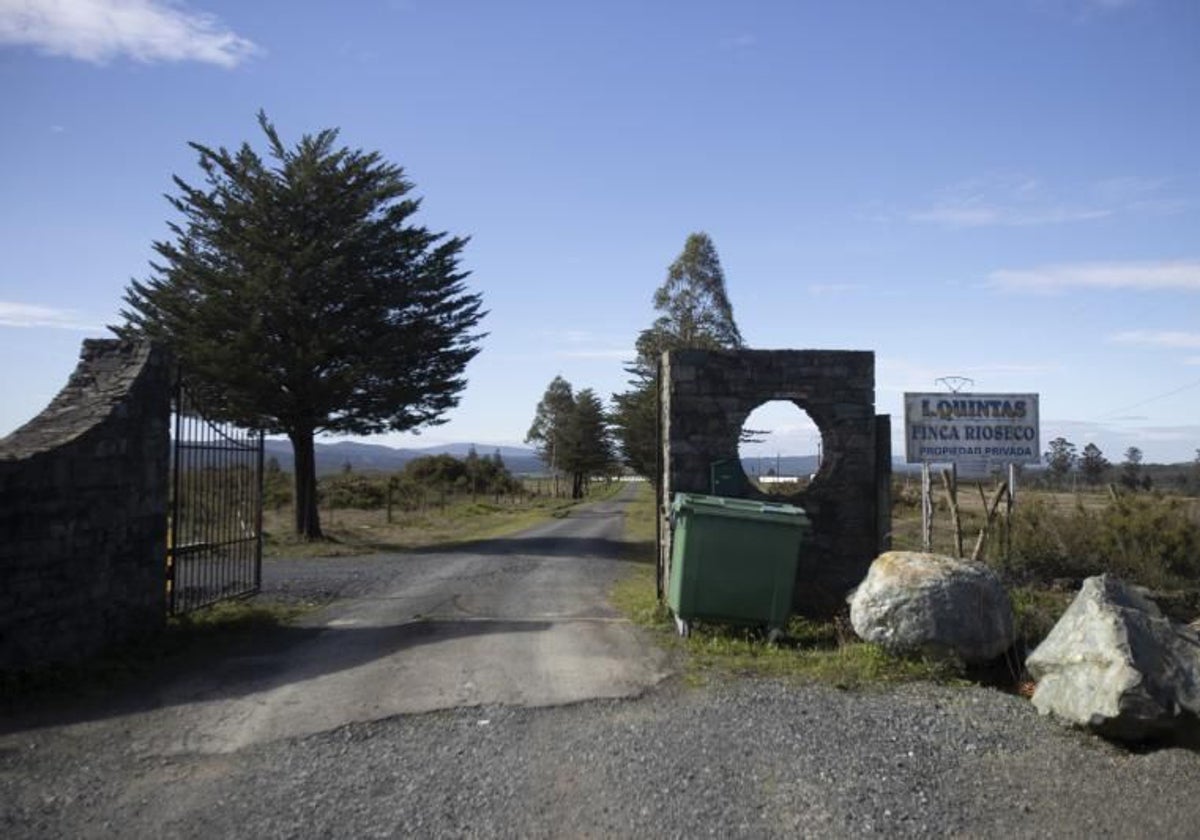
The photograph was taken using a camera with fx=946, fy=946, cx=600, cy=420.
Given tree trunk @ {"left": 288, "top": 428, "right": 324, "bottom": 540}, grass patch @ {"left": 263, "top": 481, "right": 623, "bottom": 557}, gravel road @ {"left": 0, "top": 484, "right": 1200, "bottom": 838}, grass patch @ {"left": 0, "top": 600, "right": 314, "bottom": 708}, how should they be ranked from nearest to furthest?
gravel road @ {"left": 0, "top": 484, "right": 1200, "bottom": 838}
grass patch @ {"left": 0, "top": 600, "right": 314, "bottom": 708}
grass patch @ {"left": 263, "top": 481, "right": 623, "bottom": 557}
tree trunk @ {"left": 288, "top": 428, "right": 324, "bottom": 540}

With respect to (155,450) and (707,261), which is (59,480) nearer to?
(155,450)

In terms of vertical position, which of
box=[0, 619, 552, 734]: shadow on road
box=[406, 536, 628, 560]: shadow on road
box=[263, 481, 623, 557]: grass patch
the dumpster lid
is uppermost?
the dumpster lid

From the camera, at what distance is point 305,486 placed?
866 inches

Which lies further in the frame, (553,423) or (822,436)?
(553,423)

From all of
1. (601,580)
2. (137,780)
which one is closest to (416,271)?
(601,580)

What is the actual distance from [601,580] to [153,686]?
7.67m

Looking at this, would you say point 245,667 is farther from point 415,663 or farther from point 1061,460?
point 1061,460

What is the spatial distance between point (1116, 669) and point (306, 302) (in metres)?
17.8

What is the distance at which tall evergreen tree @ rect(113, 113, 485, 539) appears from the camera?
2011 centimetres

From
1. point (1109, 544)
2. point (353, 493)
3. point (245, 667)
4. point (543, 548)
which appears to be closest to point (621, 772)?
point (245, 667)

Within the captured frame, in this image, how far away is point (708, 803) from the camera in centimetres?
532

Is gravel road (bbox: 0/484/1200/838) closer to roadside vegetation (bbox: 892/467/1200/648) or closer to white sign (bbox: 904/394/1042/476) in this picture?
roadside vegetation (bbox: 892/467/1200/648)

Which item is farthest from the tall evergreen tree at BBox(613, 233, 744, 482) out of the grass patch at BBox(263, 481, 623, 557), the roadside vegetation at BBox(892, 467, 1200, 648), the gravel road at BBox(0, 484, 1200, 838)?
the gravel road at BBox(0, 484, 1200, 838)

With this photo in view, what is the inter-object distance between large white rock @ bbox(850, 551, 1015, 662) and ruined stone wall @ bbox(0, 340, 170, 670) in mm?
6829
